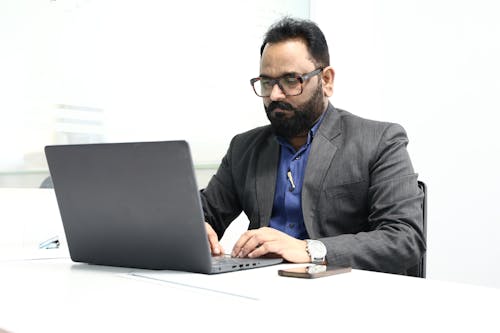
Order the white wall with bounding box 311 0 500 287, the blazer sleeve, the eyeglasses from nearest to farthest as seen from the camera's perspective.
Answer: the blazer sleeve < the eyeglasses < the white wall with bounding box 311 0 500 287

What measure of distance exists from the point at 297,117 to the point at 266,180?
23 cm

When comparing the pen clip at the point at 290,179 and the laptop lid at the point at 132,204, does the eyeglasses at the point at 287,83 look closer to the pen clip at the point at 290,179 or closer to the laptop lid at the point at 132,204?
the pen clip at the point at 290,179

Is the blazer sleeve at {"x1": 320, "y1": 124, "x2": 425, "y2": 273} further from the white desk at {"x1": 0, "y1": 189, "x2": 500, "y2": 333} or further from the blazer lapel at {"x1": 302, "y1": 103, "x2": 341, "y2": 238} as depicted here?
the white desk at {"x1": 0, "y1": 189, "x2": 500, "y2": 333}

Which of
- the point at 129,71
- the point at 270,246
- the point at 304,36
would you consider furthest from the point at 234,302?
the point at 129,71

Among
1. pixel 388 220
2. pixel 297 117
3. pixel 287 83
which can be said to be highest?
pixel 287 83

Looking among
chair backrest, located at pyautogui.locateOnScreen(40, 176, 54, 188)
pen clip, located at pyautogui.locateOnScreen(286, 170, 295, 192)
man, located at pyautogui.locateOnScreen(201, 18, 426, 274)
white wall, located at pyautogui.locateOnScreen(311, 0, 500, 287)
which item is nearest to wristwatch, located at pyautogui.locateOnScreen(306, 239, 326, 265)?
man, located at pyautogui.locateOnScreen(201, 18, 426, 274)

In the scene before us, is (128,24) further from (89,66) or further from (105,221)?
(105,221)

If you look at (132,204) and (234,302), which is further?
(132,204)

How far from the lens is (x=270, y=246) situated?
1660 millimetres

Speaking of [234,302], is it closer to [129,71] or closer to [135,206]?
[135,206]

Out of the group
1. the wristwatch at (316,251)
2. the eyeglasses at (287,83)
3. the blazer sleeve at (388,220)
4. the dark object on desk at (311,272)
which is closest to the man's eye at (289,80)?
the eyeglasses at (287,83)

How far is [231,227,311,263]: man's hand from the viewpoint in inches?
65.5

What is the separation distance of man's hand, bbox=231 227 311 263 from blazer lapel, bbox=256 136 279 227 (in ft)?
1.81

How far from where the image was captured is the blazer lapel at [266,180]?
7.39 ft
